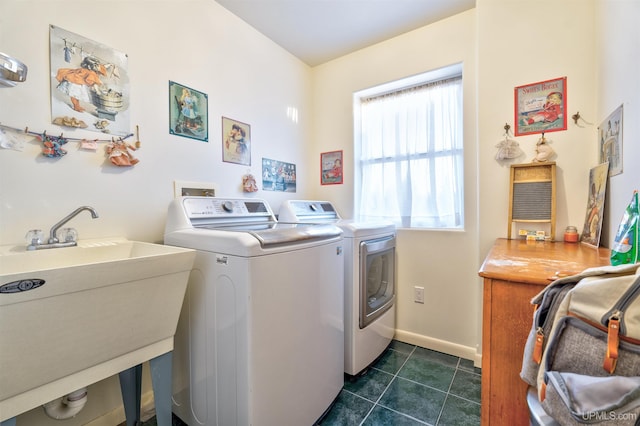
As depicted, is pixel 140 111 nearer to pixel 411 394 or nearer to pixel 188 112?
pixel 188 112

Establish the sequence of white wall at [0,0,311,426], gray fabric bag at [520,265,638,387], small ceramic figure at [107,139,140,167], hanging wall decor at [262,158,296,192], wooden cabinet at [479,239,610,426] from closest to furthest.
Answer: gray fabric bag at [520,265,638,387]
wooden cabinet at [479,239,610,426]
white wall at [0,0,311,426]
small ceramic figure at [107,139,140,167]
hanging wall decor at [262,158,296,192]

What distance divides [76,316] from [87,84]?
1.14 metres

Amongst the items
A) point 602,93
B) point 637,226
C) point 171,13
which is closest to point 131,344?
point 637,226

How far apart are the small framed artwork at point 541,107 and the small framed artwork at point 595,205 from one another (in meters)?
0.38

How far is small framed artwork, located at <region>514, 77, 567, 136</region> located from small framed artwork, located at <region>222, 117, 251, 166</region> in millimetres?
1965

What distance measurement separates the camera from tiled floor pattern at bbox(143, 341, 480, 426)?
1475 millimetres

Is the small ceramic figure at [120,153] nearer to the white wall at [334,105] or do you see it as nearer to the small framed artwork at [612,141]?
the white wall at [334,105]

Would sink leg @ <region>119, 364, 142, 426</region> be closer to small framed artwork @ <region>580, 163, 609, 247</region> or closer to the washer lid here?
the washer lid

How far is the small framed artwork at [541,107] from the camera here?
5.51 feet

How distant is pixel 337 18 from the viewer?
212cm

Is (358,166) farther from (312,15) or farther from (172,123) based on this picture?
(172,123)

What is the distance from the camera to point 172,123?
5.49ft

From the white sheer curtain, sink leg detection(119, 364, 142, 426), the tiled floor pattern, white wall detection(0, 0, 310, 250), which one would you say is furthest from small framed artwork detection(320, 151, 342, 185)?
sink leg detection(119, 364, 142, 426)

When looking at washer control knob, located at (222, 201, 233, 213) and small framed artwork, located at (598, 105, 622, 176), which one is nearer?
small framed artwork, located at (598, 105, 622, 176)
